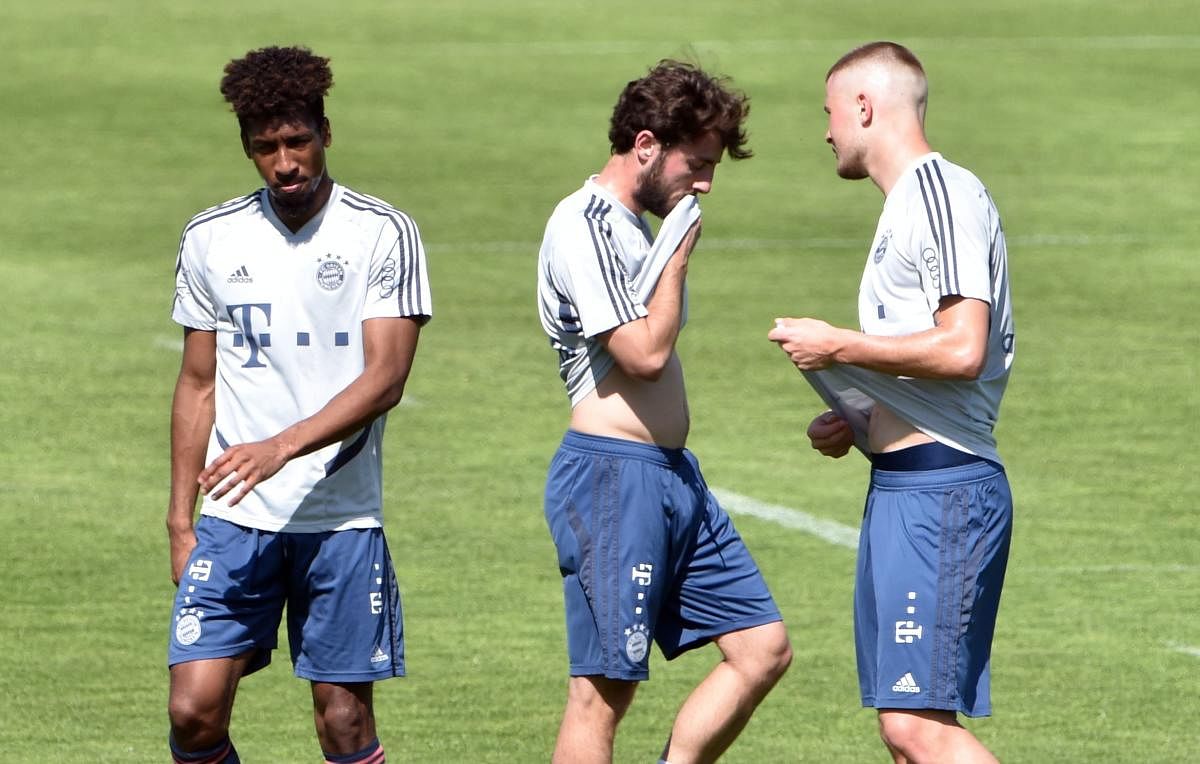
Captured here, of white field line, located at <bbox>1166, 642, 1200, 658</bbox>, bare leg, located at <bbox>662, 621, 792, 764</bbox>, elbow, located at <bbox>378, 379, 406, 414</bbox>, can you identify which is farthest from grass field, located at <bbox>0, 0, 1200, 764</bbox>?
elbow, located at <bbox>378, 379, 406, 414</bbox>

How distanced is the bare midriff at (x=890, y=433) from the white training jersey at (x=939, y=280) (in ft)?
0.08

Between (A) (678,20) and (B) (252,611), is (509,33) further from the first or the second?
(B) (252,611)

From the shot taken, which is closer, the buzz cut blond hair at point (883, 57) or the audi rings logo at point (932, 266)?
the audi rings logo at point (932, 266)

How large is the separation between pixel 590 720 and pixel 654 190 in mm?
1485

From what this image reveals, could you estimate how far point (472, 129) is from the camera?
25.6 m

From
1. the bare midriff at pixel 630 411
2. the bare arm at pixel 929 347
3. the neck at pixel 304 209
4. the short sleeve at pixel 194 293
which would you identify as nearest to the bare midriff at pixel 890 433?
the bare arm at pixel 929 347

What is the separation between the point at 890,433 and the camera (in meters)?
6.04

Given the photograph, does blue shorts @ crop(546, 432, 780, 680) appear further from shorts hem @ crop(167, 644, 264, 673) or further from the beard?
shorts hem @ crop(167, 644, 264, 673)

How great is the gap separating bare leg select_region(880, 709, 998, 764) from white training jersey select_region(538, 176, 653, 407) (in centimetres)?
124

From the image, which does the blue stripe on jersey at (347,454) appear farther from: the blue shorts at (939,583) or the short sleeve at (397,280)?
the blue shorts at (939,583)

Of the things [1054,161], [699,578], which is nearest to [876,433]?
[699,578]

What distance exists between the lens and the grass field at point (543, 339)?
863 cm

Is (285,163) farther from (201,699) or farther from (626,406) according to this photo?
(201,699)

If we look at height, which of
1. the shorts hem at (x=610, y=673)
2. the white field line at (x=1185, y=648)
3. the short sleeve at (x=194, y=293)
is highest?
the short sleeve at (x=194, y=293)
